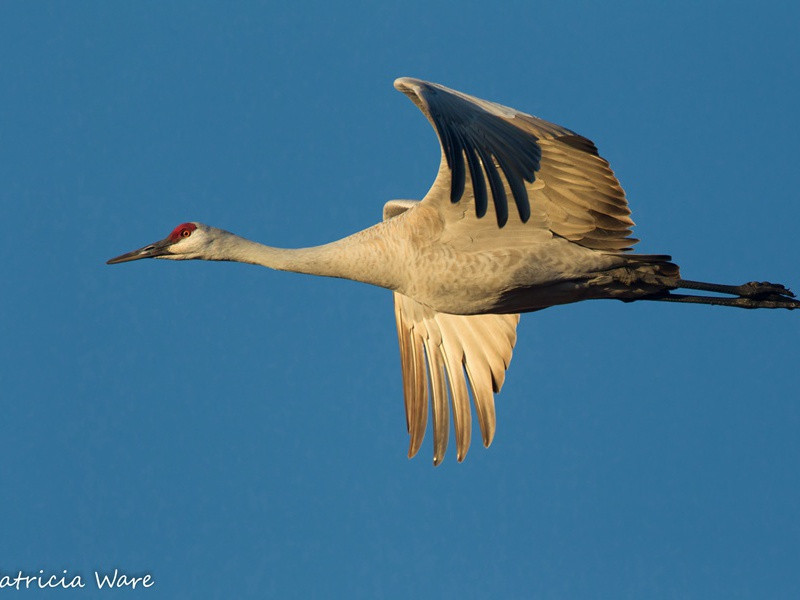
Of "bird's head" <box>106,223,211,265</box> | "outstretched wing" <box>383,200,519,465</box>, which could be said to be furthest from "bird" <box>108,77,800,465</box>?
"outstretched wing" <box>383,200,519,465</box>

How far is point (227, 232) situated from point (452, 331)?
6.90ft

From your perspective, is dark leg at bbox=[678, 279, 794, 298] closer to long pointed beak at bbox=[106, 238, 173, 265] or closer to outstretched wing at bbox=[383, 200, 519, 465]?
outstretched wing at bbox=[383, 200, 519, 465]

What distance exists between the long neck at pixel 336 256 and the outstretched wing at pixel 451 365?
1166 mm

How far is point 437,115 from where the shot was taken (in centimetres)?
867

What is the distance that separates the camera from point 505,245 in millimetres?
9719

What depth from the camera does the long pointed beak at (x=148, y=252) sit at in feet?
34.4

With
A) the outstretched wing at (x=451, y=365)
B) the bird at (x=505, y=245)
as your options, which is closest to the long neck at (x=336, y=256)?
the bird at (x=505, y=245)

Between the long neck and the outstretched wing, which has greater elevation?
the long neck

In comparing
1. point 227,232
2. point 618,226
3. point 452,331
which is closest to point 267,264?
point 227,232

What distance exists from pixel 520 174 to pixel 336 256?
1937 mm

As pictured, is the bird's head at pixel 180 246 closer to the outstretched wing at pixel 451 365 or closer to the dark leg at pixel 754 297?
the outstretched wing at pixel 451 365

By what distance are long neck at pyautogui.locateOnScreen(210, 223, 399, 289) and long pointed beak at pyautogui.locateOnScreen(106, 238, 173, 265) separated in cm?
39

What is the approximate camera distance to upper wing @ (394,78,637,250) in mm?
8484

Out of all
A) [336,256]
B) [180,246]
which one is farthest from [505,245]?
[180,246]
